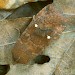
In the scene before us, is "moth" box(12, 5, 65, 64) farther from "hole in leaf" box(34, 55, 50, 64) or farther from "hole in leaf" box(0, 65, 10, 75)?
"hole in leaf" box(0, 65, 10, 75)

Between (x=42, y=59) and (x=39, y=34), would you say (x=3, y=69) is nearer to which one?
(x=42, y=59)

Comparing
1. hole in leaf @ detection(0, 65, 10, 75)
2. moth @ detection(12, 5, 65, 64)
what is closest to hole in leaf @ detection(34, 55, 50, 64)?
moth @ detection(12, 5, 65, 64)

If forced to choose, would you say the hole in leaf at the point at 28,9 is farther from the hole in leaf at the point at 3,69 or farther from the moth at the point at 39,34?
the hole in leaf at the point at 3,69

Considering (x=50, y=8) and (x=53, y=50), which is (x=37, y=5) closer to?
(x=50, y=8)

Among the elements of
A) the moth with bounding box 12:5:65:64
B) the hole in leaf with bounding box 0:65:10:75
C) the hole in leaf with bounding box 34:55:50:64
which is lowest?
the hole in leaf with bounding box 0:65:10:75

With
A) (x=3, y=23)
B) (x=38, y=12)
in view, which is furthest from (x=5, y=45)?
(x=38, y=12)

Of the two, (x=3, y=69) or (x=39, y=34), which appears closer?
(x=39, y=34)

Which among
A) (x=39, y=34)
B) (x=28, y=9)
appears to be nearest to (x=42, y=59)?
(x=39, y=34)

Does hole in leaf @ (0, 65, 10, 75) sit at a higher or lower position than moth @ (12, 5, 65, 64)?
lower

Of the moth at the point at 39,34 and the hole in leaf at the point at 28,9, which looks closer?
the moth at the point at 39,34

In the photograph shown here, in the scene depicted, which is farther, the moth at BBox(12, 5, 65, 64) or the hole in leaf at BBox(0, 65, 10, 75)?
the hole in leaf at BBox(0, 65, 10, 75)

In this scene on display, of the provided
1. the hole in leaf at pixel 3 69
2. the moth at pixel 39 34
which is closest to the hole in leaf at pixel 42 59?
the moth at pixel 39 34
